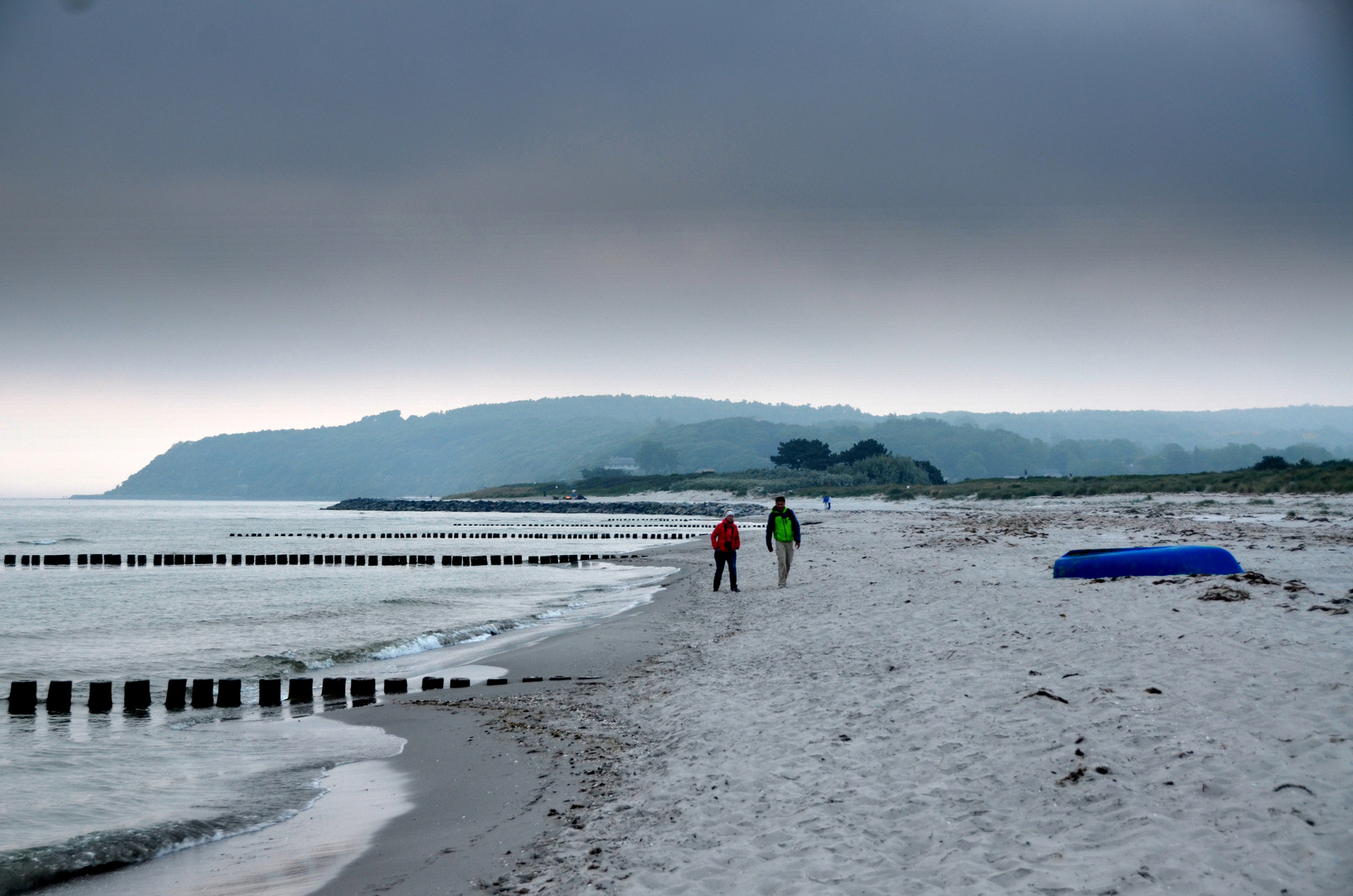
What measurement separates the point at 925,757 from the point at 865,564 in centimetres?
1572

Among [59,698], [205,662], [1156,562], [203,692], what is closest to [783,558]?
[1156,562]

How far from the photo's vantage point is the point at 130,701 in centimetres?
1037

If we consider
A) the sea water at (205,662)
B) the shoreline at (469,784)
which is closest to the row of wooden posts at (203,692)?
the sea water at (205,662)

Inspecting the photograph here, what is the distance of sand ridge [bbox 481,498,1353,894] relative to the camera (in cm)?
442

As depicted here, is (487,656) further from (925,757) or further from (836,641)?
(925,757)

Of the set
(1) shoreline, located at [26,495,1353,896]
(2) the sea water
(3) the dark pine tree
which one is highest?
(3) the dark pine tree

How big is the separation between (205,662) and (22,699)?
3.63 meters

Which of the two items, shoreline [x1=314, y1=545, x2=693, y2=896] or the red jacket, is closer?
shoreline [x1=314, y1=545, x2=693, y2=896]

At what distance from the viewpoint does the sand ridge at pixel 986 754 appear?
4.42m

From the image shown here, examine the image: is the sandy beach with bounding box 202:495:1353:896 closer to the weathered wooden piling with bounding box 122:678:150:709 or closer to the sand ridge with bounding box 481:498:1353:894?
the sand ridge with bounding box 481:498:1353:894

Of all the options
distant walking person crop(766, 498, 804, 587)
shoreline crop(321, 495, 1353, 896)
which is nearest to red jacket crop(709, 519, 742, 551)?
distant walking person crop(766, 498, 804, 587)

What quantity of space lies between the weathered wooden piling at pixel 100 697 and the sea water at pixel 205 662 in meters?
0.19

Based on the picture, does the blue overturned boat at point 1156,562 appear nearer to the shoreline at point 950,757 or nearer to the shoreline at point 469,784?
the shoreline at point 950,757

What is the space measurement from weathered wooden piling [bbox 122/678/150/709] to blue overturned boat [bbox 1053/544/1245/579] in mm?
14103
